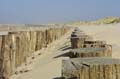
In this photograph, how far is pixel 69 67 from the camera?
4016 mm

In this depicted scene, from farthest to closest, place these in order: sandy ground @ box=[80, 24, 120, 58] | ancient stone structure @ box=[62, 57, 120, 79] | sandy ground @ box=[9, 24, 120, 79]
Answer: sandy ground @ box=[80, 24, 120, 58], sandy ground @ box=[9, 24, 120, 79], ancient stone structure @ box=[62, 57, 120, 79]

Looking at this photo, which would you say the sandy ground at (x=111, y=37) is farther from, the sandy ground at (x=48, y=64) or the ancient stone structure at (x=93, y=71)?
the ancient stone structure at (x=93, y=71)

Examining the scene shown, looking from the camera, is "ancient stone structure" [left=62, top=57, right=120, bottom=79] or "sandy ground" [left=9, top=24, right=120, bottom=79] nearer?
"ancient stone structure" [left=62, top=57, right=120, bottom=79]

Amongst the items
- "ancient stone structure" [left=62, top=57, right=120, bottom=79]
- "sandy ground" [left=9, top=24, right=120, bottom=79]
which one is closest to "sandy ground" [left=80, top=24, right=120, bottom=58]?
"sandy ground" [left=9, top=24, right=120, bottom=79]

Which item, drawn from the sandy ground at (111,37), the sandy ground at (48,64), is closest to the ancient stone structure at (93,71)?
the sandy ground at (48,64)

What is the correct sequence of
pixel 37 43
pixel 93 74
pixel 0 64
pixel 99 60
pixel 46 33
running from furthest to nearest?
pixel 46 33 < pixel 37 43 < pixel 0 64 < pixel 99 60 < pixel 93 74

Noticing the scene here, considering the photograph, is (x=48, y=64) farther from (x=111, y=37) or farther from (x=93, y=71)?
(x=111, y=37)

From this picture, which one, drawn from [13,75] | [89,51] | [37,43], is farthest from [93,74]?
[37,43]

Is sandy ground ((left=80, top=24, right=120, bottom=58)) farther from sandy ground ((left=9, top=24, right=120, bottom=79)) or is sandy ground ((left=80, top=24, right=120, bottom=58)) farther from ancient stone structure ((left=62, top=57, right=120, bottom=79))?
Result: ancient stone structure ((left=62, top=57, right=120, bottom=79))

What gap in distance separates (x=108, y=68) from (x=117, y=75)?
0.12 meters

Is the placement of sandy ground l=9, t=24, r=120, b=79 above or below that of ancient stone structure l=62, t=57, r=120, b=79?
below

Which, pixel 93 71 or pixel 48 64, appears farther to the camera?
pixel 48 64

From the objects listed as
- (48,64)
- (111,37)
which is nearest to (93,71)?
(48,64)

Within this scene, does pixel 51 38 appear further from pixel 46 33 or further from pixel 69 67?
pixel 69 67
